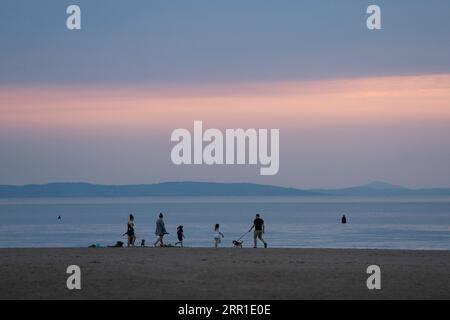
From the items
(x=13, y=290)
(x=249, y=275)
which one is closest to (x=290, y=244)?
(x=249, y=275)

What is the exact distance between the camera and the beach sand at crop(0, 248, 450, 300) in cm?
1767

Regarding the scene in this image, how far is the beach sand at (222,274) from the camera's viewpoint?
1767cm

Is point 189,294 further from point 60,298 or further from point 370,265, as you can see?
point 370,265

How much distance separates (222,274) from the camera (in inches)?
830

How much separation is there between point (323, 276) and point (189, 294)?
4.64m

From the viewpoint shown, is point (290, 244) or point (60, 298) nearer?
point (60, 298)

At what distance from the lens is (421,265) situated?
941 inches

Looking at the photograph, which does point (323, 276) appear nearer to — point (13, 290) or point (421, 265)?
→ point (421, 265)

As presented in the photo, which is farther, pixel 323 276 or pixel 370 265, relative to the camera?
pixel 370 265
